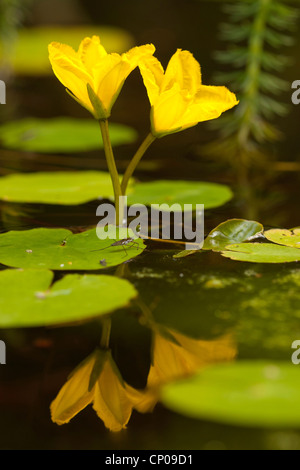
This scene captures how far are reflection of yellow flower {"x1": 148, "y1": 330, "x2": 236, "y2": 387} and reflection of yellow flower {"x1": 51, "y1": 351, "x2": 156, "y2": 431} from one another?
3 cm

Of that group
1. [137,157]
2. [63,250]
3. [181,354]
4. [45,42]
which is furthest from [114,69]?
[45,42]

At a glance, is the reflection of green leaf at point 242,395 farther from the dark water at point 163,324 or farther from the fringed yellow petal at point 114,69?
the fringed yellow petal at point 114,69

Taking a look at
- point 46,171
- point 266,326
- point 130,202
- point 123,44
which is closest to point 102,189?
point 130,202

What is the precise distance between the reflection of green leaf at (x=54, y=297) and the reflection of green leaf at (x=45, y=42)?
1994 millimetres

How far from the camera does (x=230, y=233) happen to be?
88 centimetres

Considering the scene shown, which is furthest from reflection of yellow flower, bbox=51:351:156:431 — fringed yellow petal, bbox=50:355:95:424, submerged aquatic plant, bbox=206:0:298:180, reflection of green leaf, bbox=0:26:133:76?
reflection of green leaf, bbox=0:26:133:76

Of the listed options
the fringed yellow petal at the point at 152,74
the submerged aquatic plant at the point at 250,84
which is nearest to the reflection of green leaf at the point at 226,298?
the fringed yellow petal at the point at 152,74

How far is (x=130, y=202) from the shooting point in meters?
1.08

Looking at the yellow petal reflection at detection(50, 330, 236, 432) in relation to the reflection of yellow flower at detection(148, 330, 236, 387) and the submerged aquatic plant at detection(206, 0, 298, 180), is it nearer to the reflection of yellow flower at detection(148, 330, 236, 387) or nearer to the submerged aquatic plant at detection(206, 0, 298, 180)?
the reflection of yellow flower at detection(148, 330, 236, 387)

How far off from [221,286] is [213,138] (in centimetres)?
95

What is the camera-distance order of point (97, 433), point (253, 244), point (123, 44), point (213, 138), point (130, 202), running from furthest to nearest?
point (123, 44) → point (213, 138) → point (130, 202) → point (253, 244) → point (97, 433)

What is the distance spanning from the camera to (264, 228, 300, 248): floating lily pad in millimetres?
860

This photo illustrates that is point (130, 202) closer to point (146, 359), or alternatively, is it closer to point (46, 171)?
point (46, 171)

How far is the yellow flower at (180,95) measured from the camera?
77 centimetres
